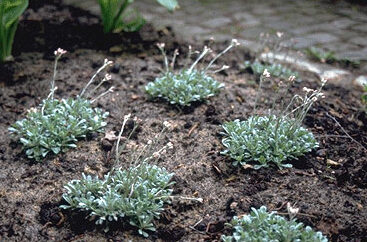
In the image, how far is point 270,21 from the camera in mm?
4582

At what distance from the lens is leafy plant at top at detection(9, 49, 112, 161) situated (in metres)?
2.65

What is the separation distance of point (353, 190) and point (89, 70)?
1975 millimetres

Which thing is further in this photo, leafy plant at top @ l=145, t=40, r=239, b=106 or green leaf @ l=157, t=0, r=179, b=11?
green leaf @ l=157, t=0, r=179, b=11

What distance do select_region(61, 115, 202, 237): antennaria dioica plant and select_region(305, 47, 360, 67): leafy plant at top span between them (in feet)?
6.77

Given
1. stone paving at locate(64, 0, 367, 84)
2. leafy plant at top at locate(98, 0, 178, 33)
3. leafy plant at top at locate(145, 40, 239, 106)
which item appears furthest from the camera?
stone paving at locate(64, 0, 367, 84)

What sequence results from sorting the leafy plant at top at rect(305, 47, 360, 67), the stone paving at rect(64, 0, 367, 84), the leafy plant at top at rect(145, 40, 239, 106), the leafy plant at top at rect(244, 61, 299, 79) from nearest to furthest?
the leafy plant at top at rect(145, 40, 239, 106), the leafy plant at top at rect(244, 61, 299, 79), the leafy plant at top at rect(305, 47, 360, 67), the stone paving at rect(64, 0, 367, 84)

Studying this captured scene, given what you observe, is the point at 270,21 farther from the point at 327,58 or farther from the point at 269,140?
the point at 269,140

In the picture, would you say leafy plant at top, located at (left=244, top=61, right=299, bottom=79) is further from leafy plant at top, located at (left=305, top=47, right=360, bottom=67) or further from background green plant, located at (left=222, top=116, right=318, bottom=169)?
background green plant, located at (left=222, top=116, right=318, bottom=169)

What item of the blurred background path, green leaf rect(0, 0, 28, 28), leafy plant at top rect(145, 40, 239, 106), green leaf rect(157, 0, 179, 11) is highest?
green leaf rect(157, 0, 179, 11)

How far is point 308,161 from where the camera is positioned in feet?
8.78

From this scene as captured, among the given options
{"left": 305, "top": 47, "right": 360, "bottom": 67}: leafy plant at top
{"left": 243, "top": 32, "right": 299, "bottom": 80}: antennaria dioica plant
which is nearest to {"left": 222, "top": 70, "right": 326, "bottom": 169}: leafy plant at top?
{"left": 243, "top": 32, "right": 299, "bottom": 80}: antennaria dioica plant

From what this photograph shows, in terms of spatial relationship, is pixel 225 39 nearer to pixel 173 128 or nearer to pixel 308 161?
pixel 173 128

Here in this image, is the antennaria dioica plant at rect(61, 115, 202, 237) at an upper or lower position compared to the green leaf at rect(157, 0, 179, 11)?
lower

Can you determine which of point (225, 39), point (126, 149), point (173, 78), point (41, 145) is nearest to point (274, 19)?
point (225, 39)
